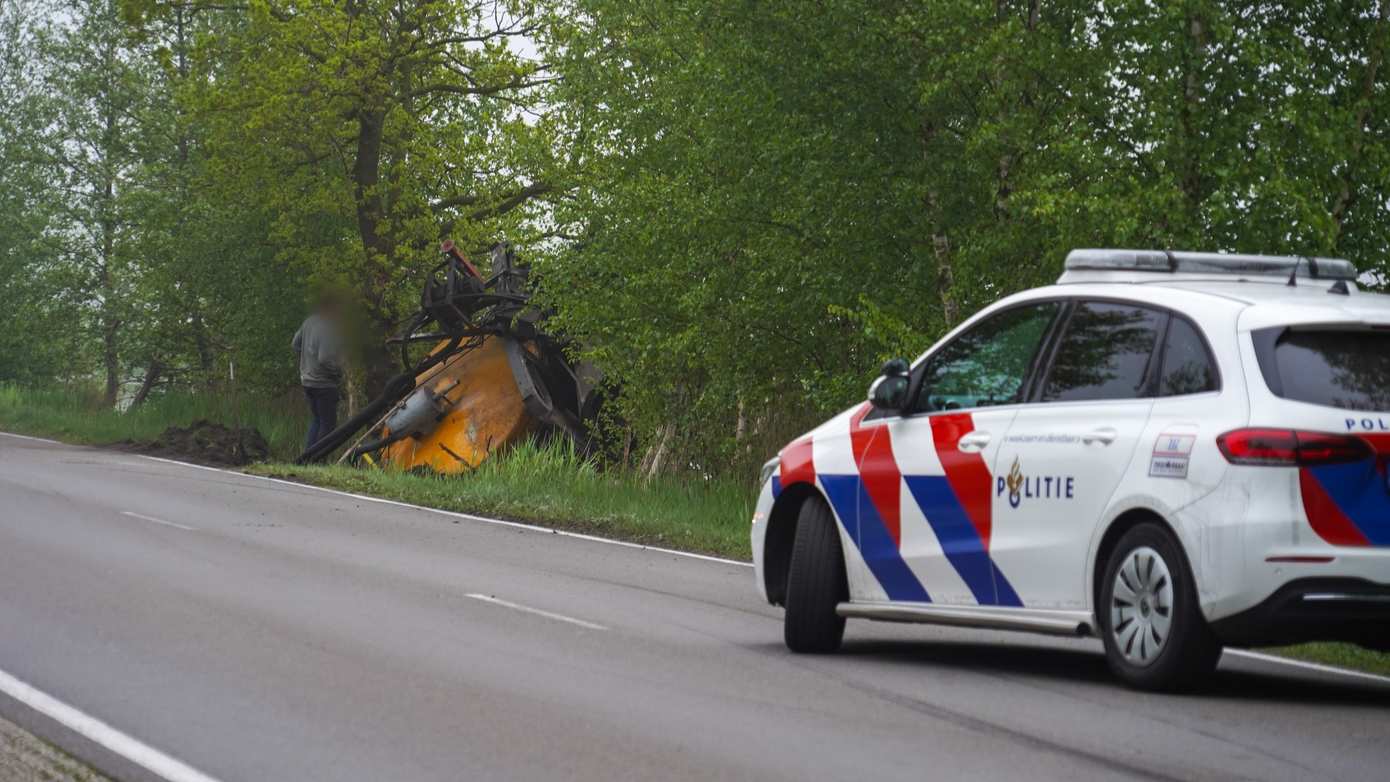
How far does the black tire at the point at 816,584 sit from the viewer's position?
10141 millimetres

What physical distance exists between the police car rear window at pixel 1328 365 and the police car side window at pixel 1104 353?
595 mm

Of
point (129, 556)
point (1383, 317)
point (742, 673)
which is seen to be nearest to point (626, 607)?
point (742, 673)

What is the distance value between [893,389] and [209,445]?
23.9 m

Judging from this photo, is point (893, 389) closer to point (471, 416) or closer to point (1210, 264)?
point (1210, 264)

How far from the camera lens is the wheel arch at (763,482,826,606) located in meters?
10.6

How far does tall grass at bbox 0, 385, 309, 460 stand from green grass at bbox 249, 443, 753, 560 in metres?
8.77

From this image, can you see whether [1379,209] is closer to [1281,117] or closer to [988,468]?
[1281,117]

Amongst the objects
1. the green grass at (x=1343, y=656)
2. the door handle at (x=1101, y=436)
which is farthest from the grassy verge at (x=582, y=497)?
the door handle at (x=1101, y=436)

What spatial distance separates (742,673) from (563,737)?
2.01 meters

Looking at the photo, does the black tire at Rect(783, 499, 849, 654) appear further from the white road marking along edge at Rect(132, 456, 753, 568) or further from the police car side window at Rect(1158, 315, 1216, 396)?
the white road marking along edge at Rect(132, 456, 753, 568)

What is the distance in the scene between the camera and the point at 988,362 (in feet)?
31.5

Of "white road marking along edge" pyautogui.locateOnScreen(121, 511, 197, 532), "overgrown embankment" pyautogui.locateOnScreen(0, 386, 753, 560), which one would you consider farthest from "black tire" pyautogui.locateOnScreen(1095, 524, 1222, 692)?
"white road marking along edge" pyautogui.locateOnScreen(121, 511, 197, 532)

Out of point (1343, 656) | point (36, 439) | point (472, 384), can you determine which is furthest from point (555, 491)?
point (36, 439)

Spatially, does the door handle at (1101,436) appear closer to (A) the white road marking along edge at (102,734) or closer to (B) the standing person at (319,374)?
(A) the white road marking along edge at (102,734)
